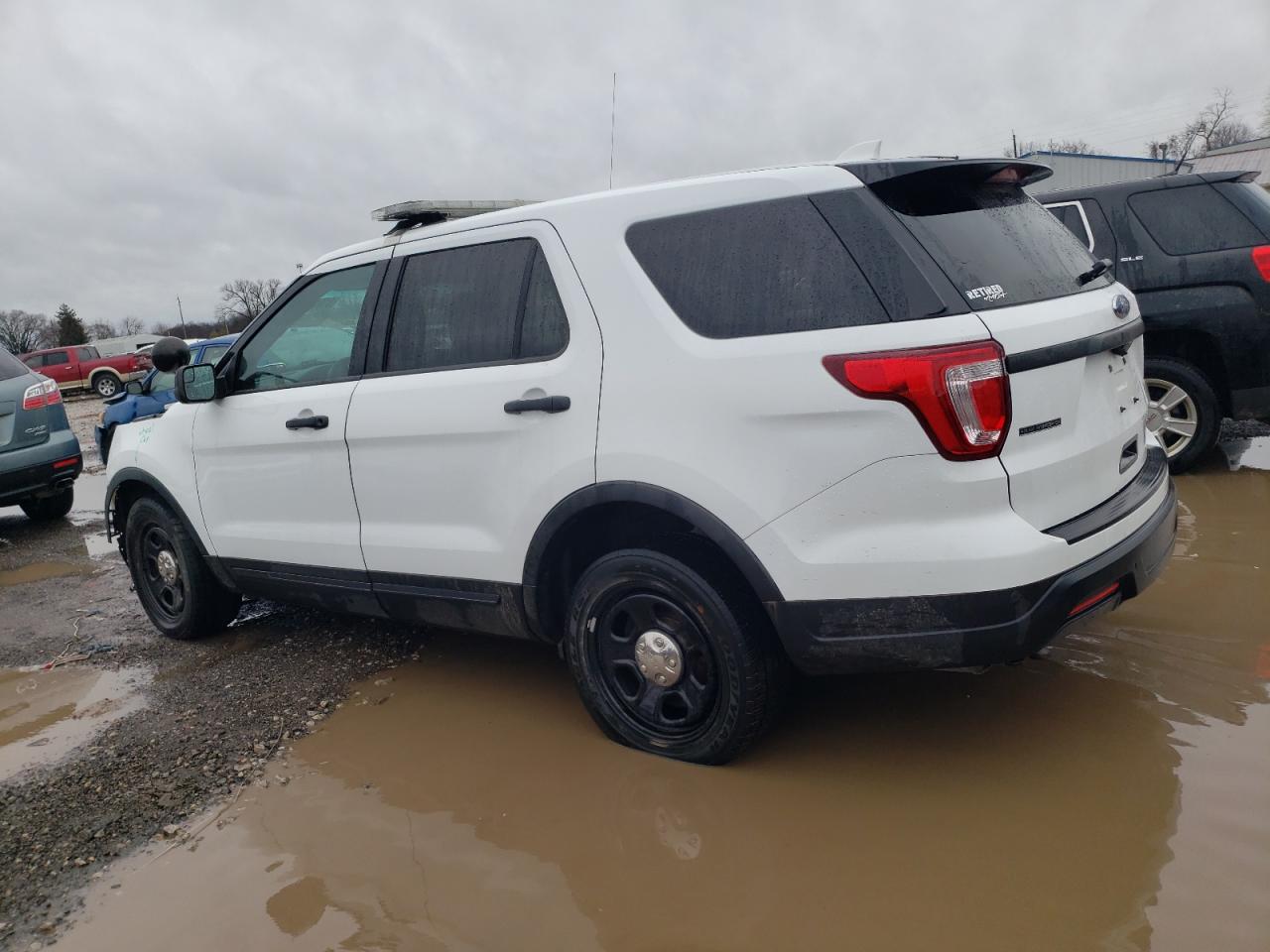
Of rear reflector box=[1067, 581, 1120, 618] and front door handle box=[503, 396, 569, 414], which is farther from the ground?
front door handle box=[503, 396, 569, 414]

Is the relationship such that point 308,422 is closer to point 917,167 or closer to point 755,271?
point 755,271

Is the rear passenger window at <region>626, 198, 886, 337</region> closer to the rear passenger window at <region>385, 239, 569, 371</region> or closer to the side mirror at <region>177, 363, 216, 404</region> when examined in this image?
the rear passenger window at <region>385, 239, 569, 371</region>

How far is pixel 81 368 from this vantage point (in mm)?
31297

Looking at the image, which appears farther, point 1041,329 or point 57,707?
point 57,707

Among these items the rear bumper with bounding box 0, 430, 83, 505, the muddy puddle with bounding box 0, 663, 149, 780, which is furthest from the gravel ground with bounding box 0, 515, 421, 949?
the rear bumper with bounding box 0, 430, 83, 505

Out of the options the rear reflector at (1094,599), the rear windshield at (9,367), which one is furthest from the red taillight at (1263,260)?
the rear windshield at (9,367)

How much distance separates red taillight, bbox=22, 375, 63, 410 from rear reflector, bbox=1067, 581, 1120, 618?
27.2ft

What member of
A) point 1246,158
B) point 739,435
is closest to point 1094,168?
point 1246,158

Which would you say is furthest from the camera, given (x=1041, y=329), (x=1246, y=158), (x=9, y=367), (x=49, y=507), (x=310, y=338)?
(x=1246, y=158)

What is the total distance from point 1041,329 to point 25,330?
69.9 meters

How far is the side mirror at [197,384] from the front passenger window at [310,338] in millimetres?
105

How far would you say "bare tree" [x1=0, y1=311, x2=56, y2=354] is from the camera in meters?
56.1

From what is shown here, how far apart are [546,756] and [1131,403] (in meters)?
2.27

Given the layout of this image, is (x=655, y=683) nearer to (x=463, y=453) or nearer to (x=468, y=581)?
(x=468, y=581)
